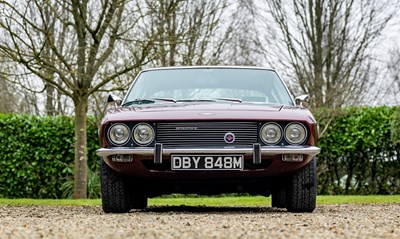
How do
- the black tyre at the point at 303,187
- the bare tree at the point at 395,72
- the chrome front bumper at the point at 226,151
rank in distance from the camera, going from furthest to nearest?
the bare tree at the point at 395,72 < the black tyre at the point at 303,187 < the chrome front bumper at the point at 226,151

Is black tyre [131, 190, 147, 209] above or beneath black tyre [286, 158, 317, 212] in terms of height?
beneath

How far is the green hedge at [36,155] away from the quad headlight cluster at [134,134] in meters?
8.24

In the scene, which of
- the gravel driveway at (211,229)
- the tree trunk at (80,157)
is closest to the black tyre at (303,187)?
the gravel driveway at (211,229)

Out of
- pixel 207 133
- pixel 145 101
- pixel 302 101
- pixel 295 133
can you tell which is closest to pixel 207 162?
pixel 207 133

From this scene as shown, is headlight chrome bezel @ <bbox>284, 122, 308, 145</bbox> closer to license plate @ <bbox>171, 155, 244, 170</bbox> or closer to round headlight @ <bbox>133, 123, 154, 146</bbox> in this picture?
license plate @ <bbox>171, 155, 244, 170</bbox>

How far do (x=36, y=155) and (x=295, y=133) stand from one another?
9280 millimetres

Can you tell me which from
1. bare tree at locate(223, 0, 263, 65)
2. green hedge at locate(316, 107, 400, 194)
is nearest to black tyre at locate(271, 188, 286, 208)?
green hedge at locate(316, 107, 400, 194)

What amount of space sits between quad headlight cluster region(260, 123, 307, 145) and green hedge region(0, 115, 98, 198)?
28.6ft

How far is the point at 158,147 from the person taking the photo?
6641mm

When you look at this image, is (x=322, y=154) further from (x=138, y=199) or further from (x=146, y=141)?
(x=146, y=141)

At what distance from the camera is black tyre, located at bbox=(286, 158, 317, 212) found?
7027 millimetres

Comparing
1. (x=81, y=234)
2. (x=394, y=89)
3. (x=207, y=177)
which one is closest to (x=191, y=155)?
(x=207, y=177)

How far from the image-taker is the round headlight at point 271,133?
672 centimetres

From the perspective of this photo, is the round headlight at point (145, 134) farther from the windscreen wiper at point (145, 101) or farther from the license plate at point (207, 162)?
the windscreen wiper at point (145, 101)
